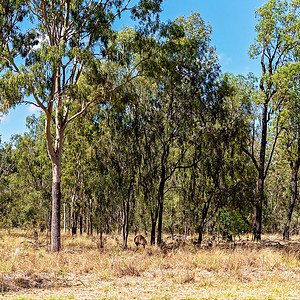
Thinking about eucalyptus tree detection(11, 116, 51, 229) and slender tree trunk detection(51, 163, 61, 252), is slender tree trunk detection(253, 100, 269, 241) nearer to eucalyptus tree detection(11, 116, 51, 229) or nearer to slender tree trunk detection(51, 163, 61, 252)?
slender tree trunk detection(51, 163, 61, 252)

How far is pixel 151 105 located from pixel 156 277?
381 inches

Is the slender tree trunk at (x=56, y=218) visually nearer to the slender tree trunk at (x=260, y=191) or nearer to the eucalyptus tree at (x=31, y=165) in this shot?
the eucalyptus tree at (x=31, y=165)

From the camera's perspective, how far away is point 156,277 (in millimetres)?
9508

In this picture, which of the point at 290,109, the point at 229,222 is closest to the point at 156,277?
the point at 229,222

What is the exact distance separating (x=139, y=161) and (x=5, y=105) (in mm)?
7048

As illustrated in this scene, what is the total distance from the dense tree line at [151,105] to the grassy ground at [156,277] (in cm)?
343

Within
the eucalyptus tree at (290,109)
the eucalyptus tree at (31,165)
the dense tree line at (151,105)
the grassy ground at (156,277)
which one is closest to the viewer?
the grassy ground at (156,277)

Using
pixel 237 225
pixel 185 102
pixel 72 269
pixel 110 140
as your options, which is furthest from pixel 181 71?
pixel 72 269

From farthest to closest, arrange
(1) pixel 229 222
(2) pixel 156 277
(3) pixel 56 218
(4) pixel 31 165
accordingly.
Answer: (4) pixel 31 165 < (1) pixel 229 222 < (3) pixel 56 218 < (2) pixel 156 277

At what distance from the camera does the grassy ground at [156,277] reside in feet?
25.3

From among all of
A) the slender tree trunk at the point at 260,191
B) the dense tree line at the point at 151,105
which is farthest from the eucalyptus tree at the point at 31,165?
the slender tree trunk at the point at 260,191

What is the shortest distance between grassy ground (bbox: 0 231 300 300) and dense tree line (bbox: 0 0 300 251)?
11.2 ft

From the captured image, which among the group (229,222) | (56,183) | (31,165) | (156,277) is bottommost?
(156,277)

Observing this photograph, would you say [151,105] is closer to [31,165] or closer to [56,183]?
[56,183]
